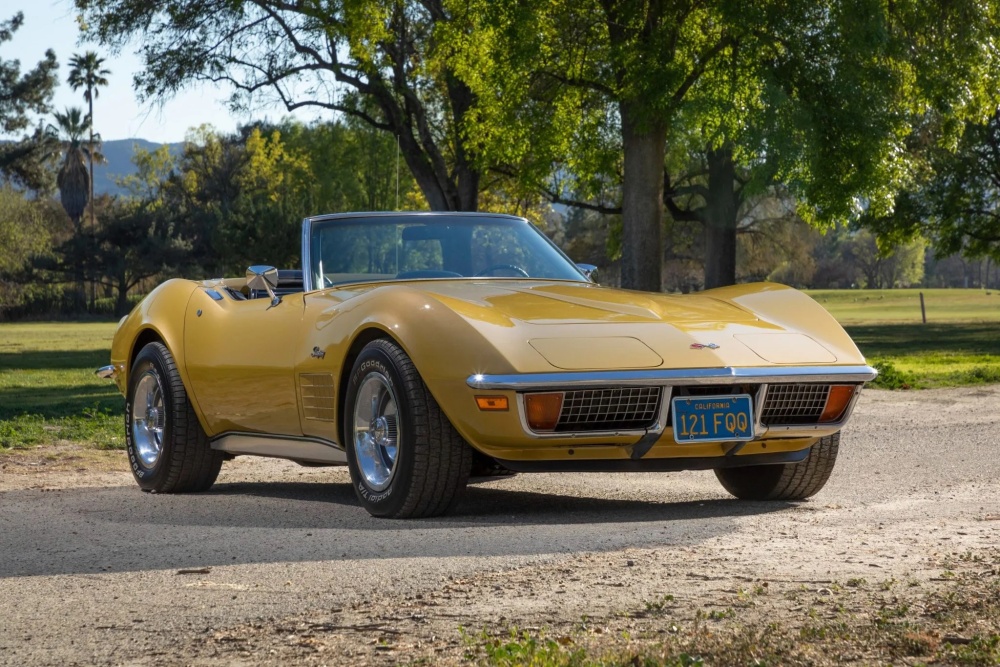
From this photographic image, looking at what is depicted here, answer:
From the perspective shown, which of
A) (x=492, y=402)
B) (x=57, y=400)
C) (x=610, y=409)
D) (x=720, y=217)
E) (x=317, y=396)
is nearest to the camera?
(x=492, y=402)

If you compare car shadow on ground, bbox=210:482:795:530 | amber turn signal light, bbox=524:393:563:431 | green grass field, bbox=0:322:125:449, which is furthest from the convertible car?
green grass field, bbox=0:322:125:449

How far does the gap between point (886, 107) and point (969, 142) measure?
21.2 m

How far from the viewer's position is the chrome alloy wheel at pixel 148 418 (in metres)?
7.90

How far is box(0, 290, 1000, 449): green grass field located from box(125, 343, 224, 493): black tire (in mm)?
2763

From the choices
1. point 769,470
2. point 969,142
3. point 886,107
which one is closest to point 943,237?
point 969,142

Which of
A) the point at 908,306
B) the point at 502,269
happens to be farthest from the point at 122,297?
the point at 502,269

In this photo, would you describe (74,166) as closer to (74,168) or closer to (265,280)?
(74,168)

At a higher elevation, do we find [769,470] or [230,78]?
[230,78]

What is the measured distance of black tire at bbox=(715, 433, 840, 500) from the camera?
6.63m

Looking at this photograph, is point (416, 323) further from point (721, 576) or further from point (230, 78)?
point (230, 78)

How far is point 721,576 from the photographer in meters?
4.51

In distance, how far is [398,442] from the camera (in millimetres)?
5902

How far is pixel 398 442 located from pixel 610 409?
3.09 feet

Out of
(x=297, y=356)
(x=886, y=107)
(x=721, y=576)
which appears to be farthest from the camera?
(x=886, y=107)
